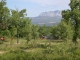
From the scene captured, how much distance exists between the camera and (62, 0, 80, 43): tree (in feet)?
106

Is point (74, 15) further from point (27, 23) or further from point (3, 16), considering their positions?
point (3, 16)

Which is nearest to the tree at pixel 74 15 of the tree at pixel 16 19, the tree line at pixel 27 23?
the tree line at pixel 27 23

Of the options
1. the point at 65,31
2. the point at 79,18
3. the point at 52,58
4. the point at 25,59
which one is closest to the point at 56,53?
the point at 52,58

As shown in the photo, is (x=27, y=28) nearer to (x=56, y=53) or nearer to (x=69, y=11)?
(x=69, y=11)

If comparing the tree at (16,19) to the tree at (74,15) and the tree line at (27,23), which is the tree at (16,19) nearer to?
the tree line at (27,23)

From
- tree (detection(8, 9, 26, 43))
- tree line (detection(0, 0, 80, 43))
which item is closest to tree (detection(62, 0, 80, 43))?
tree line (detection(0, 0, 80, 43))

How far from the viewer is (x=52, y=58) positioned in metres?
17.8

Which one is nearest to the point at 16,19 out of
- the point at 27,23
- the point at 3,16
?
the point at 27,23

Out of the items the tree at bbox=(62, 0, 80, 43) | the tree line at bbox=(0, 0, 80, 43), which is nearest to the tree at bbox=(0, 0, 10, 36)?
the tree line at bbox=(0, 0, 80, 43)

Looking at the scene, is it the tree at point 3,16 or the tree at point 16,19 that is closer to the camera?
the tree at point 3,16

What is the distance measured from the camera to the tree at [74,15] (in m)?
32.3

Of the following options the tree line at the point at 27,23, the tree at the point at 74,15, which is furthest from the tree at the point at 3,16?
the tree at the point at 74,15

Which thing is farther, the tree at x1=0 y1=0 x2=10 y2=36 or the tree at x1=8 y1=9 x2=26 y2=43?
the tree at x1=8 y1=9 x2=26 y2=43

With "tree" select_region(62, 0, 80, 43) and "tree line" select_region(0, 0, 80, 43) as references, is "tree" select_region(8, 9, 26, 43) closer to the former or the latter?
"tree line" select_region(0, 0, 80, 43)
